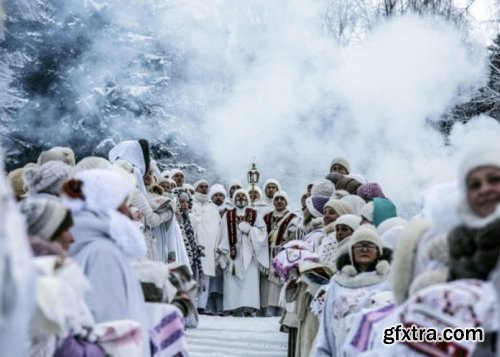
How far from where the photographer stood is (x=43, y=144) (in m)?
30.0

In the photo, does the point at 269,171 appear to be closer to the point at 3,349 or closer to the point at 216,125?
the point at 216,125

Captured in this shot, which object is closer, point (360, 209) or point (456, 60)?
point (360, 209)

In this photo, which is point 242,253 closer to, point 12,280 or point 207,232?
point 207,232

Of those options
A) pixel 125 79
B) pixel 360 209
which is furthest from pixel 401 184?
pixel 360 209

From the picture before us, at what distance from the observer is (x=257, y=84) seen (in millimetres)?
38031

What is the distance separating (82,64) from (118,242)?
25.8m

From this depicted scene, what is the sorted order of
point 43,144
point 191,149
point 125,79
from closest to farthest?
point 43,144, point 125,79, point 191,149

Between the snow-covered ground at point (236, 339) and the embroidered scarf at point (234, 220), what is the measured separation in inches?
64.5

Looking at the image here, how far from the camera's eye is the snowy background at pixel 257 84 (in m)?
28.5

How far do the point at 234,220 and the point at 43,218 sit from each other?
12812 mm

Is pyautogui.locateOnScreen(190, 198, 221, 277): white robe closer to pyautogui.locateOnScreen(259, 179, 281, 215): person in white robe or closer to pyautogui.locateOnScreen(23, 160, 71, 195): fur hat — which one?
pyautogui.locateOnScreen(259, 179, 281, 215): person in white robe

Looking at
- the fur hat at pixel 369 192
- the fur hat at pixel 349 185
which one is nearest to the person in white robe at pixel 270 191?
the fur hat at pixel 349 185

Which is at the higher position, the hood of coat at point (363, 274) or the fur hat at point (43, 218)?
the fur hat at point (43, 218)

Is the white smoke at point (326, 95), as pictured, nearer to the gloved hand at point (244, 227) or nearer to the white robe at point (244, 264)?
the white robe at point (244, 264)
